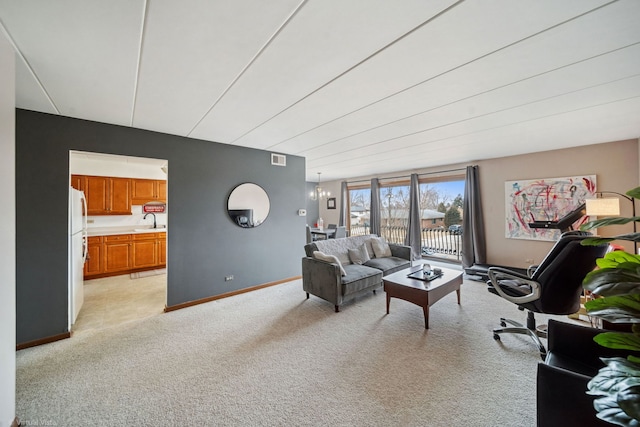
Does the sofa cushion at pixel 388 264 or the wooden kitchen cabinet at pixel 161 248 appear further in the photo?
the wooden kitchen cabinet at pixel 161 248

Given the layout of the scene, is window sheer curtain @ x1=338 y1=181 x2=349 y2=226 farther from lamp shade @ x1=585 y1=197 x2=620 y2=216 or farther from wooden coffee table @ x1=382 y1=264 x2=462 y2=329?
lamp shade @ x1=585 y1=197 x2=620 y2=216

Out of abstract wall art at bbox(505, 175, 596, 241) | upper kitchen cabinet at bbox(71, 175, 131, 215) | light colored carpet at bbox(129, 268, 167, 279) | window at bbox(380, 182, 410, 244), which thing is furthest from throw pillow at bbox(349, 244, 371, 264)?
upper kitchen cabinet at bbox(71, 175, 131, 215)

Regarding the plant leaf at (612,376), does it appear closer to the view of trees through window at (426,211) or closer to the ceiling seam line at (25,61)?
the ceiling seam line at (25,61)

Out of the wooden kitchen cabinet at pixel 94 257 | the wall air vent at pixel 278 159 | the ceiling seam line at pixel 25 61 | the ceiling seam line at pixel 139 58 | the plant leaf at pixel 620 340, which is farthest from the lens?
the wooden kitchen cabinet at pixel 94 257

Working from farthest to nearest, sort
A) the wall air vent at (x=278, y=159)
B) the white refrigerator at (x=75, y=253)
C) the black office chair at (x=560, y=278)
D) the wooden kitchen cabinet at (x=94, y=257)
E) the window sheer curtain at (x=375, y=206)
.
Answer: the window sheer curtain at (x=375, y=206)
the wooden kitchen cabinet at (x=94, y=257)
the wall air vent at (x=278, y=159)
the white refrigerator at (x=75, y=253)
the black office chair at (x=560, y=278)

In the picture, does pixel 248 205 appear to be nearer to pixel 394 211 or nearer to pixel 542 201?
pixel 394 211

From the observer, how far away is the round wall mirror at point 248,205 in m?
3.85

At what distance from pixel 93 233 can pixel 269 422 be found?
17.9 feet

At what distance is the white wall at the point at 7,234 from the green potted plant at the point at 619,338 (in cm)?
278

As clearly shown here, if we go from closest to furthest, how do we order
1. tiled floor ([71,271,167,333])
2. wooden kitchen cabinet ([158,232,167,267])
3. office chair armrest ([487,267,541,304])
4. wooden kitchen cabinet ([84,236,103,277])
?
1. office chair armrest ([487,267,541,304])
2. tiled floor ([71,271,167,333])
3. wooden kitchen cabinet ([84,236,103,277])
4. wooden kitchen cabinet ([158,232,167,267])

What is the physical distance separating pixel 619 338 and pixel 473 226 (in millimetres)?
4800

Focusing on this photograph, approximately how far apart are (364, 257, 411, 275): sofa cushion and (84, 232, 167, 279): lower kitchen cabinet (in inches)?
181

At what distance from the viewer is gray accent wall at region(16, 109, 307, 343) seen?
2.47m

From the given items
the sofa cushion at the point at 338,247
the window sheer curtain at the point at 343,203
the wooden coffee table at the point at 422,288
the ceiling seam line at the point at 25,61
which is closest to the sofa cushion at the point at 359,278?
the sofa cushion at the point at 338,247
